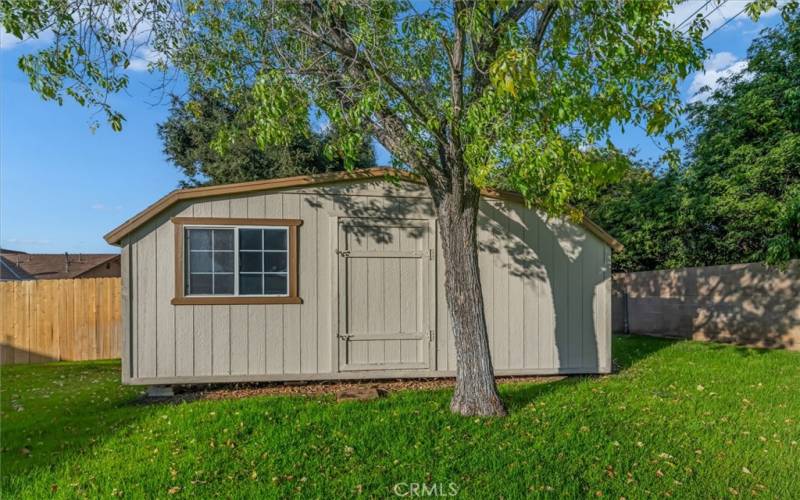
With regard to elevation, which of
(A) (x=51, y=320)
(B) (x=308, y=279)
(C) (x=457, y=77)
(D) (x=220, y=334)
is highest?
(C) (x=457, y=77)

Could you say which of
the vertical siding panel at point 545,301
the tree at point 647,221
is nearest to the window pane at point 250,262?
the vertical siding panel at point 545,301

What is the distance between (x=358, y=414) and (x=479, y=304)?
1570mm

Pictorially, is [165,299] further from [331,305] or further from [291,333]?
[331,305]

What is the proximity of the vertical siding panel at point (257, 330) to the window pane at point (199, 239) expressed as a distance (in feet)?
1.84

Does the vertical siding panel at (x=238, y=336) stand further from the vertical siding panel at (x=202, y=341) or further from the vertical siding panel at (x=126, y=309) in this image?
the vertical siding panel at (x=126, y=309)

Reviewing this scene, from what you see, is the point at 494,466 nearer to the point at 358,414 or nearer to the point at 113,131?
the point at 358,414

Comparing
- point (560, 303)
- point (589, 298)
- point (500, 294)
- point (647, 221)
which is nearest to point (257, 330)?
point (500, 294)

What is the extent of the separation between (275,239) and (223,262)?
26.7 inches

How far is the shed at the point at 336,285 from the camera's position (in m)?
5.30

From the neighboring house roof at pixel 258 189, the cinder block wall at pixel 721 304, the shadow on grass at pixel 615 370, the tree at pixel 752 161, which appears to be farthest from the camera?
the tree at pixel 752 161

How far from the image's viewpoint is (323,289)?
5.59 m

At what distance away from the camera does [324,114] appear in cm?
471

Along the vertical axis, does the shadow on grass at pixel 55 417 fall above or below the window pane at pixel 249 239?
below

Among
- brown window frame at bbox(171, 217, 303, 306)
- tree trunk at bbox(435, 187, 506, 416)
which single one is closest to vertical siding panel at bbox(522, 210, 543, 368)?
tree trunk at bbox(435, 187, 506, 416)
